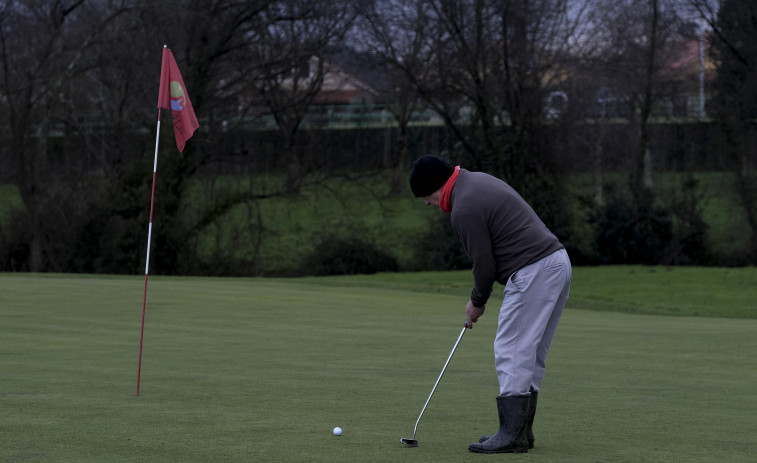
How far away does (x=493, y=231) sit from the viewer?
6199 millimetres

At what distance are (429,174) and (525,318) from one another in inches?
37.3

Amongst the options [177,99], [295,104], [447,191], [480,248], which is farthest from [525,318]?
[295,104]

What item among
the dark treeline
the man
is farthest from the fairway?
the dark treeline

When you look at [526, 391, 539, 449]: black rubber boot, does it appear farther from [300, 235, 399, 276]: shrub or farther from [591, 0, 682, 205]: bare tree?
[591, 0, 682, 205]: bare tree

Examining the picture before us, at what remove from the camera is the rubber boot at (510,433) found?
607 centimetres

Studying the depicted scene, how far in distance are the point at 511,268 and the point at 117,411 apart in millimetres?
2862

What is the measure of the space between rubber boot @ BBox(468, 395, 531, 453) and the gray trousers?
0.22 feet

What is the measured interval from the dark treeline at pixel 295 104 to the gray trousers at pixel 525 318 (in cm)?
2830

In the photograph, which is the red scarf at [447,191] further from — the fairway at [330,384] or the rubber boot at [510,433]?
the fairway at [330,384]

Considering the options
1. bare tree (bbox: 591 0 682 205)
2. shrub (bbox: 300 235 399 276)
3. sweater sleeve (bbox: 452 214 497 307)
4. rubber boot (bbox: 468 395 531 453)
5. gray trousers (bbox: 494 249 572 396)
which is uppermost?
bare tree (bbox: 591 0 682 205)

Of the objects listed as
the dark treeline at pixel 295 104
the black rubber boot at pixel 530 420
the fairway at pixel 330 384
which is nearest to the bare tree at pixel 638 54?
the dark treeline at pixel 295 104

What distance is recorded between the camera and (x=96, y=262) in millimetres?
34438

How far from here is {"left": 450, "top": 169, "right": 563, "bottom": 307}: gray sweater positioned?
20.0 feet

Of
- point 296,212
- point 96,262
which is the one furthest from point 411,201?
point 96,262
